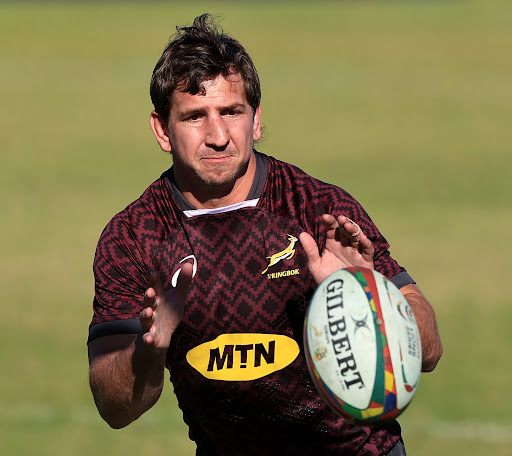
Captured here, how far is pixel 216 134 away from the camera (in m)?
6.02

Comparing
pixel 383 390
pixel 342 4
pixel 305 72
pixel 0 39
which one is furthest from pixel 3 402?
pixel 342 4

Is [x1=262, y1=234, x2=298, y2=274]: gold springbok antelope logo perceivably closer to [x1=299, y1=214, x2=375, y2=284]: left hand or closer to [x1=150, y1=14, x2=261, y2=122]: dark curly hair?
[x1=299, y1=214, x2=375, y2=284]: left hand

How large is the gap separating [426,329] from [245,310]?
1.02 meters

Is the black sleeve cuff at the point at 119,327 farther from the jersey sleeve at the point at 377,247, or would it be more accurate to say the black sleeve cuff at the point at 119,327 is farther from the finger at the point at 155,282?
the jersey sleeve at the point at 377,247

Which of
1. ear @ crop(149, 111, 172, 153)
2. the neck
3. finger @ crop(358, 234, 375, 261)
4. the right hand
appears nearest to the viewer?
the right hand

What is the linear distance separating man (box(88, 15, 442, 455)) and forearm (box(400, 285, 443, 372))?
0.04ft

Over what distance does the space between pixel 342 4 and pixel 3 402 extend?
155ft

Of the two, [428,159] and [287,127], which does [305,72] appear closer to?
[287,127]

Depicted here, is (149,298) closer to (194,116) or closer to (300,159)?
(194,116)

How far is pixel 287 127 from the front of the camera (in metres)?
29.3

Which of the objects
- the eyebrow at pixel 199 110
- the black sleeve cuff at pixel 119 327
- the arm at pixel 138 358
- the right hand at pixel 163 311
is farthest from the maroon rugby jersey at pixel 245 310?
the right hand at pixel 163 311

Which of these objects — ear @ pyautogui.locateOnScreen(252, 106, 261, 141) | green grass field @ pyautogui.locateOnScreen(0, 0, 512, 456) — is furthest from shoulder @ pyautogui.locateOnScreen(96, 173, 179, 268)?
green grass field @ pyautogui.locateOnScreen(0, 0, 512, 456)

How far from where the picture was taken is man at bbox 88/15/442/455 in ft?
20.1

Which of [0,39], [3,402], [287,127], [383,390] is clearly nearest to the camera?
[383,390]
